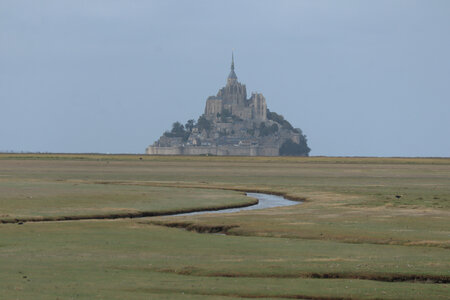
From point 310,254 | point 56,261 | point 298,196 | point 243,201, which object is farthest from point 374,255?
point 298,196

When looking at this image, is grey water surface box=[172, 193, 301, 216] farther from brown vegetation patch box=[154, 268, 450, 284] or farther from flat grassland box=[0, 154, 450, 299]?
brown vegetation patch box=[154, 268, 450, 284]

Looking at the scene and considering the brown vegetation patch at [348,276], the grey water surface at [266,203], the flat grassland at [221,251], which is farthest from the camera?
the grey water surface at [266,203]

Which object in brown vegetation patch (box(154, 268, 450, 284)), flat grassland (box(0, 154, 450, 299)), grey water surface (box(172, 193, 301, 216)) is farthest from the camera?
grey water surface (box(172, 193, 301, 216))

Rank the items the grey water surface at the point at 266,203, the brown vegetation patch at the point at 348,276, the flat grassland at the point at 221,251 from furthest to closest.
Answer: the grey water surface at the point at 266,203
the brown vegetation patch at the point at 348,276
the flat grassland at the point at 221,251

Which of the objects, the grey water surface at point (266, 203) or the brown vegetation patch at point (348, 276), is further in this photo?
the grey water surface at point (266, 203)

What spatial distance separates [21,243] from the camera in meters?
30.0

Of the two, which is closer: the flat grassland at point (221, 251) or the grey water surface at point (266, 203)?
the flat grassland at point (221, 251)

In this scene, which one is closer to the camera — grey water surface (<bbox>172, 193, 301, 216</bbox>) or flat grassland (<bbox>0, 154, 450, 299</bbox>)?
flat grassland (<bbox>0, 154, 450, 299</bbox>)

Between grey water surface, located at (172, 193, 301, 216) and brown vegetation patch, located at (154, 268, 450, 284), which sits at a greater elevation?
grey water surface, located at (172, 193, 301, 216)

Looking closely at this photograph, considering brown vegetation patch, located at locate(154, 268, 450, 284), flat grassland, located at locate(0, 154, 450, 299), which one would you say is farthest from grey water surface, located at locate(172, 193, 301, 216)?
brown vegetation patch, located at locate(154, 268, 450, 284)

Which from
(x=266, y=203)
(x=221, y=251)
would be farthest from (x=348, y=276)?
(x=266, y=203)

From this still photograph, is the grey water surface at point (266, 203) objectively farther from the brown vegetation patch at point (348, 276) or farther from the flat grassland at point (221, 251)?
the brown vegetation patch at point (348, 276)

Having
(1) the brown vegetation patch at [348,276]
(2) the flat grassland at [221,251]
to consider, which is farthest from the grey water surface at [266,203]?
(1) the brown vegetation patch at [348,276]

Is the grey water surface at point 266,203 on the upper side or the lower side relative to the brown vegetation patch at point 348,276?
upper
